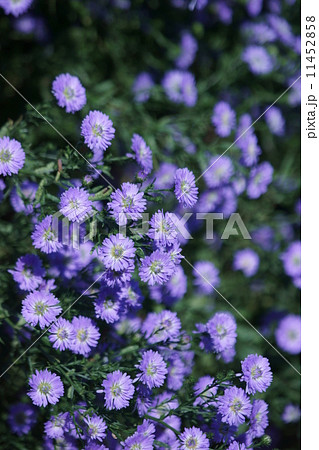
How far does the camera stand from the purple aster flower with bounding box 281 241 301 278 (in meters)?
3.13

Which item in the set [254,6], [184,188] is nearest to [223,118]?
[254,6]

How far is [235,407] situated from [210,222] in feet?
4.56

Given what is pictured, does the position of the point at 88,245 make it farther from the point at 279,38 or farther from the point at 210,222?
the point at 279,38

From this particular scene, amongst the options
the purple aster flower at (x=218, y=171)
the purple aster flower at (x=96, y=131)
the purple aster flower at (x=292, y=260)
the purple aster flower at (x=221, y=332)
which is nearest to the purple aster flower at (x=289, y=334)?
the purple aster flower at (x=292, y=260)

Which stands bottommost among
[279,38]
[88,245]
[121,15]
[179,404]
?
[179,404]

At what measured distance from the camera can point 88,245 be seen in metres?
2.33

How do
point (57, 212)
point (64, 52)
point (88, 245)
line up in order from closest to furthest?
point (57, 212) → point (88, 245) → point (64, 52)

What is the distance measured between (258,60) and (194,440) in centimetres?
222

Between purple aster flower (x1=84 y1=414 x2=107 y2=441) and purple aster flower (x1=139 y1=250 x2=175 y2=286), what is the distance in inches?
20.3

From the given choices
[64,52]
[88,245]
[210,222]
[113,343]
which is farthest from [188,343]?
[64,52]

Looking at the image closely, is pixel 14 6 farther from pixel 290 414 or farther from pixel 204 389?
pixel 290 414

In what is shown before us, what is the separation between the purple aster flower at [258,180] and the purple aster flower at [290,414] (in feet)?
3.99

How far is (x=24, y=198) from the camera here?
6.94ft

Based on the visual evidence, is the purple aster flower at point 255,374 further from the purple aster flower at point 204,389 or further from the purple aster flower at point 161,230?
the purple aster flower at point 161,230
